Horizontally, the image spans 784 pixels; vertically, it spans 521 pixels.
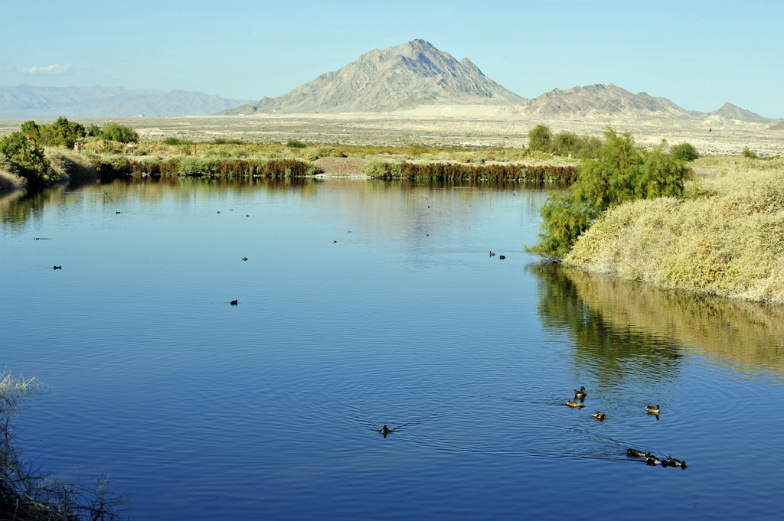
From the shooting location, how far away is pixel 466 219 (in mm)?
48344

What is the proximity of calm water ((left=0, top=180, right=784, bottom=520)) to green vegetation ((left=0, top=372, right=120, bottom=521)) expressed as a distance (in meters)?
0.50

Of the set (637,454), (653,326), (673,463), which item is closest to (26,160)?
(653,326)

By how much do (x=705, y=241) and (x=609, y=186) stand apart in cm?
671

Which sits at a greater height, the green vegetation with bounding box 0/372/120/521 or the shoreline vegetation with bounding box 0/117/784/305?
the shoreline vegetation with bounding box 0/117/784/305

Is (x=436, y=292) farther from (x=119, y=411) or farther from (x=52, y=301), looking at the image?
(x=119, y=411)

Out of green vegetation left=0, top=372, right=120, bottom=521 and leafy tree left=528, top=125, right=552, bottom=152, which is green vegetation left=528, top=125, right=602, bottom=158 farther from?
green vegetation left=0, top=372, right=120, bottom=521

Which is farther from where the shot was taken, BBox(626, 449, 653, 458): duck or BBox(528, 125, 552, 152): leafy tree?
BBox(528, 125, 552, 152): leafy tree

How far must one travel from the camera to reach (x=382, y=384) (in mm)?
18609

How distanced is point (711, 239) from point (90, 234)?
25399 mm

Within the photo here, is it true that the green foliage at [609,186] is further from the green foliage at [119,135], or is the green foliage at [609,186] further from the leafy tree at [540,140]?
the leafy tree at [540,140]

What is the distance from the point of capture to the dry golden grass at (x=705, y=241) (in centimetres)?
2791

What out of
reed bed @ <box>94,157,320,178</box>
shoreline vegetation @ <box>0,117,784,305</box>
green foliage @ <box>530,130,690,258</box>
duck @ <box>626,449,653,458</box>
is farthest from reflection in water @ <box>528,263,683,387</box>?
reed bed @ <box>94,157,320,178</box>

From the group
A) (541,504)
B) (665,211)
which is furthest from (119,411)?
(665,211)

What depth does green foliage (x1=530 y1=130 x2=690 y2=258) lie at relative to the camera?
1357 inches
